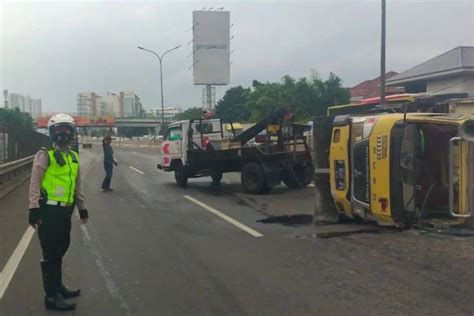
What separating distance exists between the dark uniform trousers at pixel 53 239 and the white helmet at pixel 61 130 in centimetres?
62

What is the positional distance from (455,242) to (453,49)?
34.2 meters

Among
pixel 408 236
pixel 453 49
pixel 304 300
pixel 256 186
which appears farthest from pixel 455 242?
pixel 453 49

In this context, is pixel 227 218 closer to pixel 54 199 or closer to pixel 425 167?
pixel 425 167

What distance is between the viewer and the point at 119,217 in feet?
36.0

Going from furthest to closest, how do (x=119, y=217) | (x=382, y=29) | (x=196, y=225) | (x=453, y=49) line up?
(x=453, y=49) < (x=382, y=29) < (x=119, y=217) < (x=196, y=225)

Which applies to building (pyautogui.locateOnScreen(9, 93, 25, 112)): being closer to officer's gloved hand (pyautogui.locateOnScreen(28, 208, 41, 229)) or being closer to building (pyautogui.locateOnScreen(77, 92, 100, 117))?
building (pyautogui.locateOnScreen(77, 92, 100, 117))

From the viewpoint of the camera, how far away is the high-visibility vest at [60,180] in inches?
203

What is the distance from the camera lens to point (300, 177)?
15.8m

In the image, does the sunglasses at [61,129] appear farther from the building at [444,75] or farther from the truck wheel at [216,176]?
the building at [444,75]

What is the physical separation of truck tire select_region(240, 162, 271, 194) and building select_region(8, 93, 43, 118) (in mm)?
126622

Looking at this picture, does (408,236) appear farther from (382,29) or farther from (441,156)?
(382,29)

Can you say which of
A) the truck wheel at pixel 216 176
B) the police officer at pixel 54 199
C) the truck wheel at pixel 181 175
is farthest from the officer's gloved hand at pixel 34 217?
the truck wheel at pixel 181 175

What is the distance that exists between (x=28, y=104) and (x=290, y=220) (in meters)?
148

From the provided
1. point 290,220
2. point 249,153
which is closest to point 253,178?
point 249,153
